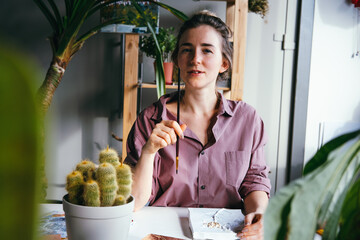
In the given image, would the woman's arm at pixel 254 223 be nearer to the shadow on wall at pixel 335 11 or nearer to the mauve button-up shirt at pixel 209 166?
the mauve button-up shirt at pixel 209 166

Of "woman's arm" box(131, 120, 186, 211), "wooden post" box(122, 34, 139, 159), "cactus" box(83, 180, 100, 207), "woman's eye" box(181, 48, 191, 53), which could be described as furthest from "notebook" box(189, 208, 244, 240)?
"wooden post" box(122, 34, 139, 159)

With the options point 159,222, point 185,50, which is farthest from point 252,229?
point 185,50

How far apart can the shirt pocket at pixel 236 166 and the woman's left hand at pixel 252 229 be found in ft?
1.42

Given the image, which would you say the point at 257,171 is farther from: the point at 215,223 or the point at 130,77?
the point at 130,77

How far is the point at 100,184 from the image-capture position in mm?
634

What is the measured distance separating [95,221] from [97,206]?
0.10ft

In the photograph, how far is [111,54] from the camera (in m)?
2.51

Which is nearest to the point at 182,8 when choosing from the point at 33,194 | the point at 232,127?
the point at 232,127

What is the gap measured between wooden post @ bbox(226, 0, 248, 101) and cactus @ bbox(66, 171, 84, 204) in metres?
1.75

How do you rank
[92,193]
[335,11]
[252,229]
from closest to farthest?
[92,193], [252,229], [335,11]

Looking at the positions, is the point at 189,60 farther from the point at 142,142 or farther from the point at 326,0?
the point at 326,0

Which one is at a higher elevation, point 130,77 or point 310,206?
point 130,77

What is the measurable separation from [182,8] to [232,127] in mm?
1442

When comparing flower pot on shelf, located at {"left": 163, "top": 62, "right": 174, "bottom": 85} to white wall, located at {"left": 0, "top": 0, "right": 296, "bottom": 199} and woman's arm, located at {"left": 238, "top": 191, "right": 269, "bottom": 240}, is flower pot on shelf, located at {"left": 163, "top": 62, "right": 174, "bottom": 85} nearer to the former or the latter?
white wall, located at {"left": 0, "top": 0, "right": 296, "bottom": 199}
